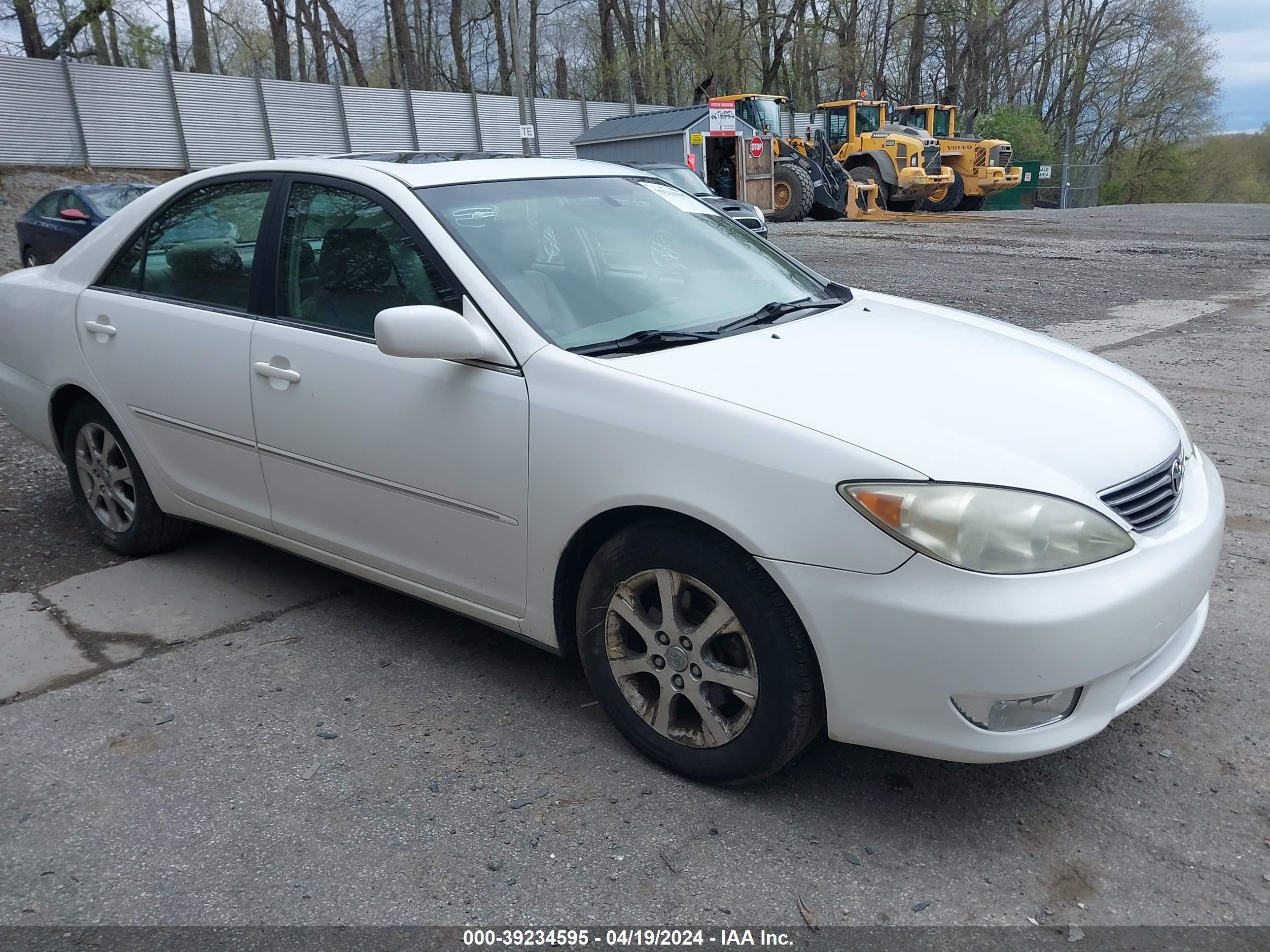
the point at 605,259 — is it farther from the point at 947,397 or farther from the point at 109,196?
the point at 109,196

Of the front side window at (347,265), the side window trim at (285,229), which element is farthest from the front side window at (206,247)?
the front side window at (347,265)

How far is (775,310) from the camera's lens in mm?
3381

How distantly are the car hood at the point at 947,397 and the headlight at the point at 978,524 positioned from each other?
0.04 m

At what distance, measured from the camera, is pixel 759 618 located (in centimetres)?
244

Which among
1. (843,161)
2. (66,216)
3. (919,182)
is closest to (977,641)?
(66,216)

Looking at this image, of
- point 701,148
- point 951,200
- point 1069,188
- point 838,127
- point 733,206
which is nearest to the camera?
point 733,206

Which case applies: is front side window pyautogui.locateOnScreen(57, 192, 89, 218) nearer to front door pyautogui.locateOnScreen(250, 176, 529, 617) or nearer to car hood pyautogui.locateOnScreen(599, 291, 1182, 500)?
front door pyautogui.locateOnScreen(250, 176, 529, 617)

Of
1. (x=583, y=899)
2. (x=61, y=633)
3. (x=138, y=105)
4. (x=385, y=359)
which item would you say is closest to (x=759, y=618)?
(x=583, y=899)

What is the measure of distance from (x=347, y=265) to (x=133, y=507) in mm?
1697

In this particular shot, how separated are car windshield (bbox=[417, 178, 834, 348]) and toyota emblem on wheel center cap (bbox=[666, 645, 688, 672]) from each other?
0.88 meters

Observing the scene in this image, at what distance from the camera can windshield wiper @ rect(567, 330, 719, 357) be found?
9.44 ft

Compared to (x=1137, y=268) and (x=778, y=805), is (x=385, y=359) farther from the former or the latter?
(x=1137, y=268)

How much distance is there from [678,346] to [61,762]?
83.1 inches

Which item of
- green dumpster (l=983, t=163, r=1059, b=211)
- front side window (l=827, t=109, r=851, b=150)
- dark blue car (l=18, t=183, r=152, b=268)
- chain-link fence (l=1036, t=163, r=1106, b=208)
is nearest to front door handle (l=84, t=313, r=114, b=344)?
dark blue car (l=18, t=183, r=152, b=268)
